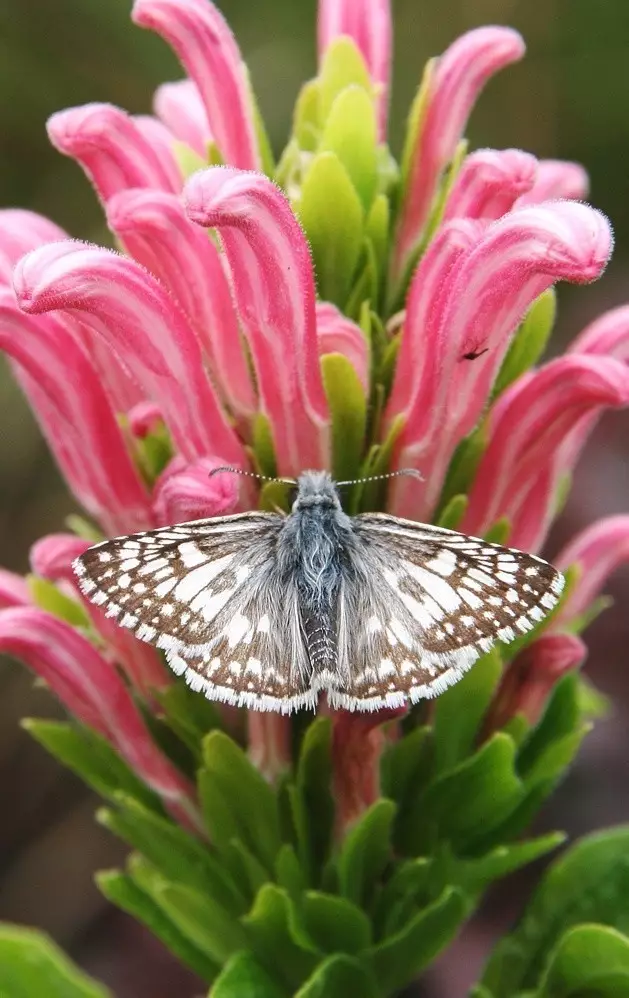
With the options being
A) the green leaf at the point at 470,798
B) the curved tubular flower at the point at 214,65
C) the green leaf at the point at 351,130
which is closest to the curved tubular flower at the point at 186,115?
the curved tubular flower at the point at 214,65

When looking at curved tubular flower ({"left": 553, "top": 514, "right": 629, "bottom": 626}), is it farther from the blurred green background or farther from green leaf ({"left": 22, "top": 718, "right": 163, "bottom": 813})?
the blurred green background

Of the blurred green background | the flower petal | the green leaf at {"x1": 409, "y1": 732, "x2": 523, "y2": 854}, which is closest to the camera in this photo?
the flower petal

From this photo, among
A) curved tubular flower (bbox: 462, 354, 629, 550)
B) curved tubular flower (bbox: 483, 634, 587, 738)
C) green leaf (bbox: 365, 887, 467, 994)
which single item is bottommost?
green leaf (bbox: 365, 887, 467, 994)

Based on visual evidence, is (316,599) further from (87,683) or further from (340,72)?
(340,72)

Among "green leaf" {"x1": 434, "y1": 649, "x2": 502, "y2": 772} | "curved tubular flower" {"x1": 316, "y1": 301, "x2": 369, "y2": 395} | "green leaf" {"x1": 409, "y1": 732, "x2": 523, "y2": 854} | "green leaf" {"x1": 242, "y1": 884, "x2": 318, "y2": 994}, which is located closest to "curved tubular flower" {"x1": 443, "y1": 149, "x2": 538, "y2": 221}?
"curved tubular flower" {"x1": 316, "y1": 301, "x2": 369, "y2": 395}

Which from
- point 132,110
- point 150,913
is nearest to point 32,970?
point 150,913

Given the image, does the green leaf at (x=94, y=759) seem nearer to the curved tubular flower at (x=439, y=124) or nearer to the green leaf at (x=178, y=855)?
the green leaf at (x=178, y=855)

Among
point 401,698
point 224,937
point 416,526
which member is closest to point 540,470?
point 416,526
